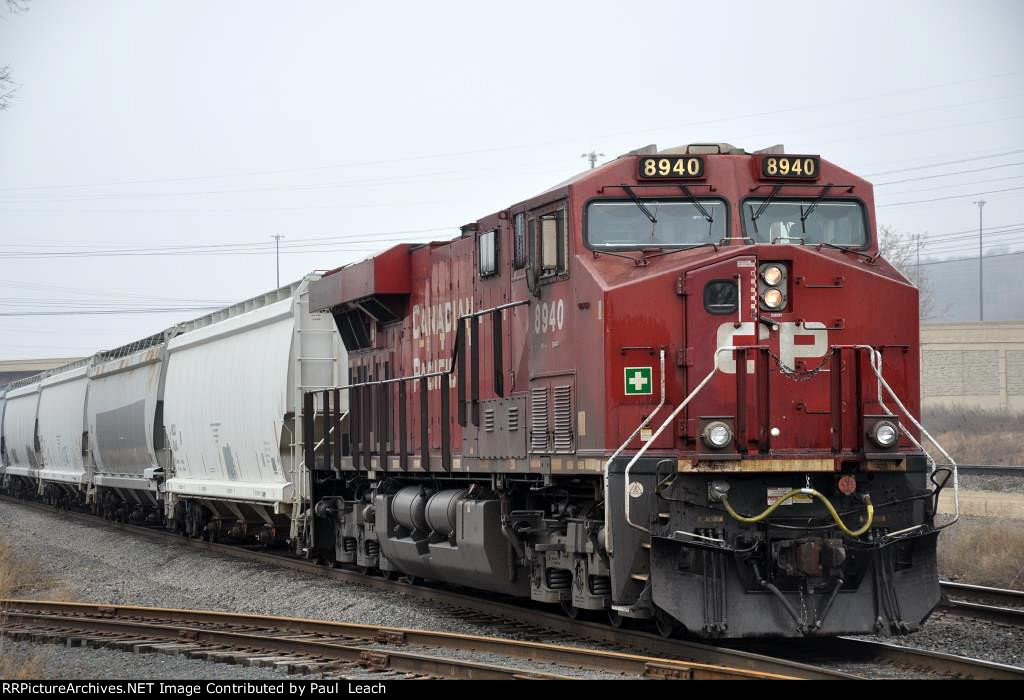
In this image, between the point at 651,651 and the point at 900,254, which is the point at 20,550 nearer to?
the point at 651,651

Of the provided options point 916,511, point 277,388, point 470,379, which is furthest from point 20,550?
point 916,511

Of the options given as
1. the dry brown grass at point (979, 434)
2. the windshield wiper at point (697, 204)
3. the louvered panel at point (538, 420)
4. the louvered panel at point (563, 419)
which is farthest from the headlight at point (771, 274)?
the dry brown grass at point (979, 434)

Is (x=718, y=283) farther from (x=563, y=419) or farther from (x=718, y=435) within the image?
(x=563, y=419)

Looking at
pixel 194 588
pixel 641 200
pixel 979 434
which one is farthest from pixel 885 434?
pixel 979 434

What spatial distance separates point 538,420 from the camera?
11.8 meters

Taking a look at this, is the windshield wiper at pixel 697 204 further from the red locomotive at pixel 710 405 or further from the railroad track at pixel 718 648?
the railroad track at pixel 718 648

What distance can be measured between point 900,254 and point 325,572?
36650mm

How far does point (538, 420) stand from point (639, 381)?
5.23 ft

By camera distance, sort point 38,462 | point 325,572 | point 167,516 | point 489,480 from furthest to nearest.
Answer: point 38,462, point 167,516, point 325,572, point 489,480

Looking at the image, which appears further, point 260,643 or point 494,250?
point 494,250

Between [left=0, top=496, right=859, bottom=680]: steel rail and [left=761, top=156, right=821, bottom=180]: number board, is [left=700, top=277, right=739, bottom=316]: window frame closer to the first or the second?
[left=761, top=156, right=821, bottom=180]: number board

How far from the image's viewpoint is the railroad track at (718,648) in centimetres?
916

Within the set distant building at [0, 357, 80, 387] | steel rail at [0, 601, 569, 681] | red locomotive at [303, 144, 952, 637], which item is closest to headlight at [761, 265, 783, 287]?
red locomotive at [303, 144, 952, 637]

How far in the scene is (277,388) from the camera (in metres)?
19.7
